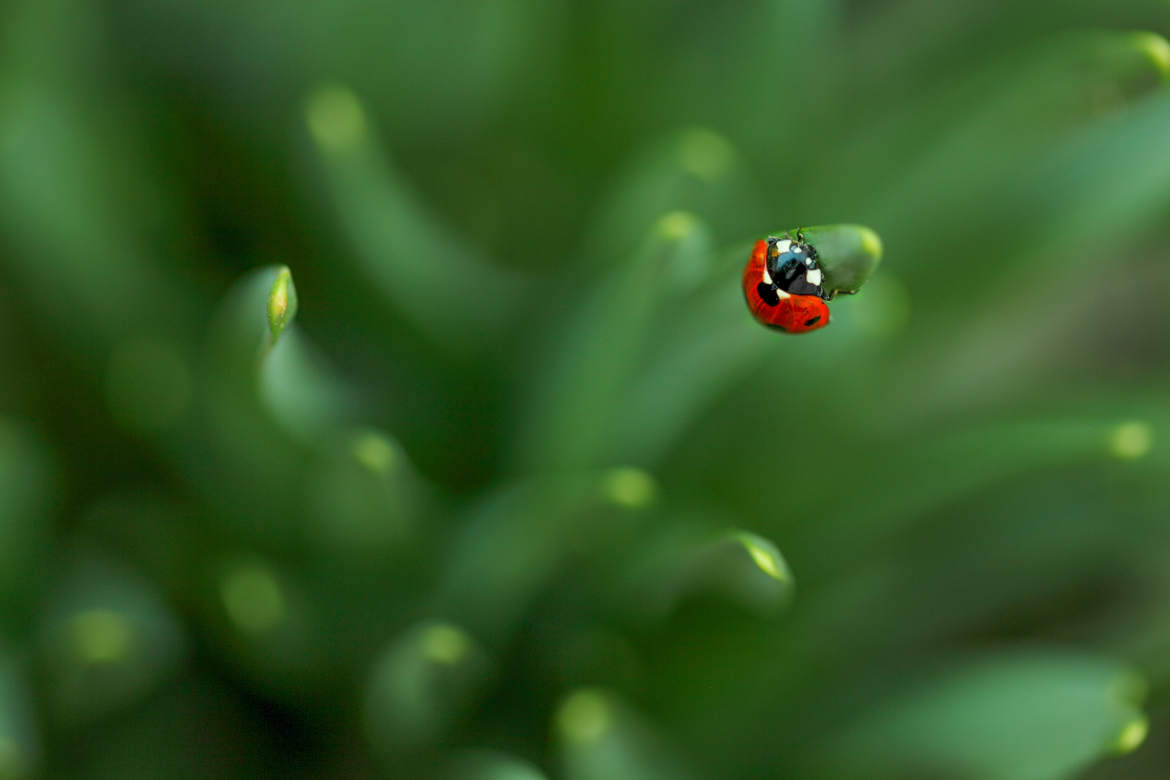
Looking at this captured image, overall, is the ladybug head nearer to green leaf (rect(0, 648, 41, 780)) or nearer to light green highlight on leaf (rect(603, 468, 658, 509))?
light green highlight on leaf (rect(603, 468, 658, 509))

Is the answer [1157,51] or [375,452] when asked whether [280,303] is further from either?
[1157,51]

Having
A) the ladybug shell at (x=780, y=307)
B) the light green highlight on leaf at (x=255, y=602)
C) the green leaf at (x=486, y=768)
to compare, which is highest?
the ladybug shell at (x=780, y=307)

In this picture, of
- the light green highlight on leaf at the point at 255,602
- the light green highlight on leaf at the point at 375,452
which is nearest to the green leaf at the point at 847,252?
the light green highlight on leaf at the point at 375,452

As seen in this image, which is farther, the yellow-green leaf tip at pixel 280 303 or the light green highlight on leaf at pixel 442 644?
the light green highlight on leaf at pixel 442 644

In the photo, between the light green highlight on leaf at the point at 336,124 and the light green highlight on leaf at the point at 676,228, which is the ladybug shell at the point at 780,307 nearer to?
the light green highlight on leaf at the point at 676,228

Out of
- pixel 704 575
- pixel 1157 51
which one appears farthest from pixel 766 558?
pixel 1157 51

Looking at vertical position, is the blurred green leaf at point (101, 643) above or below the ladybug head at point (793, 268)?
below

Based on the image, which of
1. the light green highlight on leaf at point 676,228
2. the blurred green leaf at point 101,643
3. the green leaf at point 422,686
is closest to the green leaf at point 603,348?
the light green highlight on leaf at point 676,228
